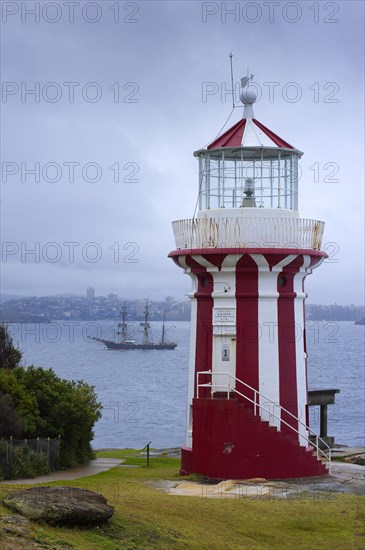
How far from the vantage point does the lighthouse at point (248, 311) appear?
21922mm

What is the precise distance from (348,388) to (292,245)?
7863 centimetres

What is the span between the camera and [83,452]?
29.6 metres

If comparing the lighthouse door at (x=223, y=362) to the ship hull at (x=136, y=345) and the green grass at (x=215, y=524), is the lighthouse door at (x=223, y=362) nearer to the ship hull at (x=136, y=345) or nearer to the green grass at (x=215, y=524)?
the green grass at (x=215, y=524)

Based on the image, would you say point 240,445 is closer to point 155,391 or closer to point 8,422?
point 8,422

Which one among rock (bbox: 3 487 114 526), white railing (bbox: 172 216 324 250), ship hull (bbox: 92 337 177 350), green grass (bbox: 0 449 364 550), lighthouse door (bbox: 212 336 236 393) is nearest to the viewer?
rock (bbox: 3 487 114 526)

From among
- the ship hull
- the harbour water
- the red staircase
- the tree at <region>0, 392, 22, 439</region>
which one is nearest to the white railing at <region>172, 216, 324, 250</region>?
the red staircase

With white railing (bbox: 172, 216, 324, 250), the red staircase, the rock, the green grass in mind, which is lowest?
the green grass

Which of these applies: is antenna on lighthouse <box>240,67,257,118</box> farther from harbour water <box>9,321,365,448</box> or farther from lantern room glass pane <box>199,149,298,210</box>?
harbour water <box>9,321,365,448</box>

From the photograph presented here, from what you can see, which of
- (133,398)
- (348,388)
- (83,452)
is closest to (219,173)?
(83,452)

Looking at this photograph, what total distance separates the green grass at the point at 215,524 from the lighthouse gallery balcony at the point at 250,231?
18.2 ft

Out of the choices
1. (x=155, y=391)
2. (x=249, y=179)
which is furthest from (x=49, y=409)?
(x=155, y=391)

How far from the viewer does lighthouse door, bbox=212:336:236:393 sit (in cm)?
2247

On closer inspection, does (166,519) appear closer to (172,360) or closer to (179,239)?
(179,239)

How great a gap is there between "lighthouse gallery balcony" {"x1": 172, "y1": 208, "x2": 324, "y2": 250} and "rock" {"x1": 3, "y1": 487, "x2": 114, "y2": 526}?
8.27 m
